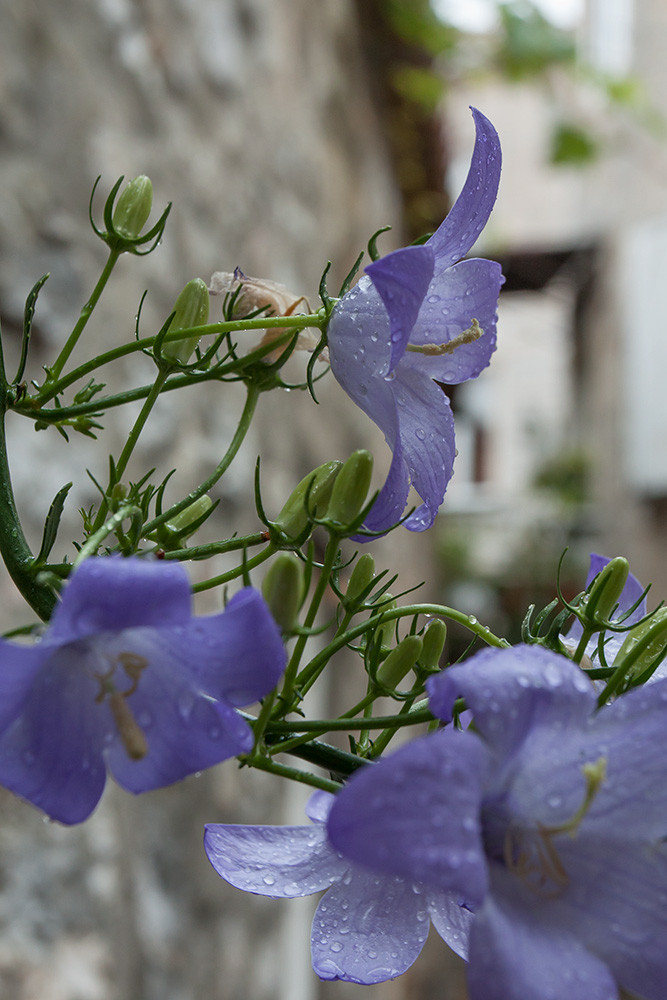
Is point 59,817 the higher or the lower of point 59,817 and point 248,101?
the lower

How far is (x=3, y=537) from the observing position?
0.39 m

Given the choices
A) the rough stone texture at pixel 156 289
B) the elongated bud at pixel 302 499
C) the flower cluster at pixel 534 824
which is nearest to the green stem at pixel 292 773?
the flower cluster at pixel 534 824

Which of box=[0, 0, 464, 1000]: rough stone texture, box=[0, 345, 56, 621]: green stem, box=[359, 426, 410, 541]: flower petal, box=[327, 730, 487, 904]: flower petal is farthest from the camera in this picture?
box=[0, 0, 464, 1000]: rough stone texture

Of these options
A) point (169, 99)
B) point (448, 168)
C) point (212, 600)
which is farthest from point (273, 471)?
point (448, 168)

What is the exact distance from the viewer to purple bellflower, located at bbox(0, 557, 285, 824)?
28 cm

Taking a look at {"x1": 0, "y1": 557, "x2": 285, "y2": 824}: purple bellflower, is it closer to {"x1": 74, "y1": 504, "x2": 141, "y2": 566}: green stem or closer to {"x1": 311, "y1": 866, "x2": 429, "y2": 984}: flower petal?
{"x1": 74, "y1": 504, "x2": 141, "y2": 566}: green stem

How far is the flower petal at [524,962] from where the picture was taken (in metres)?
0.29

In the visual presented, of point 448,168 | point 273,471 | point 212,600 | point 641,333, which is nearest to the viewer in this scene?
point 212,600

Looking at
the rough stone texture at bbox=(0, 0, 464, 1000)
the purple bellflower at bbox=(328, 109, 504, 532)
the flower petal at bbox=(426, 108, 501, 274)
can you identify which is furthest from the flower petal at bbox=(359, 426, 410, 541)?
the rough stone texture at bbox=(0, 0, 464, 1000)

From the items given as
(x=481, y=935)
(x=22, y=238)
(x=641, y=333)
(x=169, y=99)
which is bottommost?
(x=641, y=333)

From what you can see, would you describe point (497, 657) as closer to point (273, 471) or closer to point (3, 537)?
point (3, 537)

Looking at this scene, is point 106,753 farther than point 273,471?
No

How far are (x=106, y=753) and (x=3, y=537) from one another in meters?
0.11

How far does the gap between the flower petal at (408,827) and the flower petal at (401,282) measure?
0.18m
